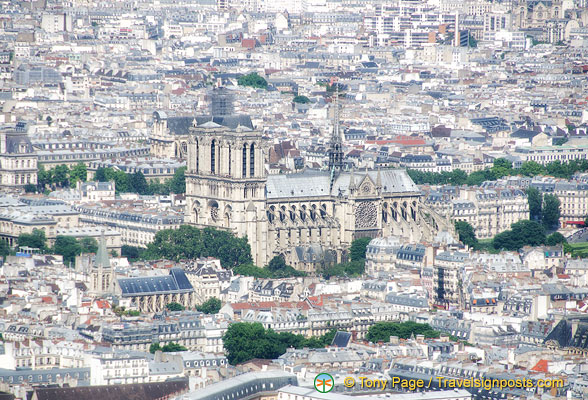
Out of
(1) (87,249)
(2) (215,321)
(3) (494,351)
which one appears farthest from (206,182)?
(3) (494,351)

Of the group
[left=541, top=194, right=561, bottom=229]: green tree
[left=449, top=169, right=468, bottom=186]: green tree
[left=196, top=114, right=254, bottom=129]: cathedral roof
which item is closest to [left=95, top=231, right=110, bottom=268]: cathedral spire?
[left=196, top=114, right=254, bottom=129]: cathedral roof

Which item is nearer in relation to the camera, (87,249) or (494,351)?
(494,351)

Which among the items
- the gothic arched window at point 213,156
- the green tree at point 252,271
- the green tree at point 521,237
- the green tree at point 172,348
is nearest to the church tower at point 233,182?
the gothic arched window at point 213,156

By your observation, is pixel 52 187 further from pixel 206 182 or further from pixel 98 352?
pixel 98 352

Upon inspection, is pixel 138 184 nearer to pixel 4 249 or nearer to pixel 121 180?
pixel 121 180

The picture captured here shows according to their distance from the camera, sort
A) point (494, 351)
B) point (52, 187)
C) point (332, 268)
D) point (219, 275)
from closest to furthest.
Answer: point (494, 351) < point (219, 275) < point (332, 268) < point (52, 187)

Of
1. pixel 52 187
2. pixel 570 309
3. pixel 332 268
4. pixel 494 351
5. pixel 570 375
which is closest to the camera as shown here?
pixel 570 375

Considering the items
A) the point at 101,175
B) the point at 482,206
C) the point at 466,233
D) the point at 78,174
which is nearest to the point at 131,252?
the point at 466,233
